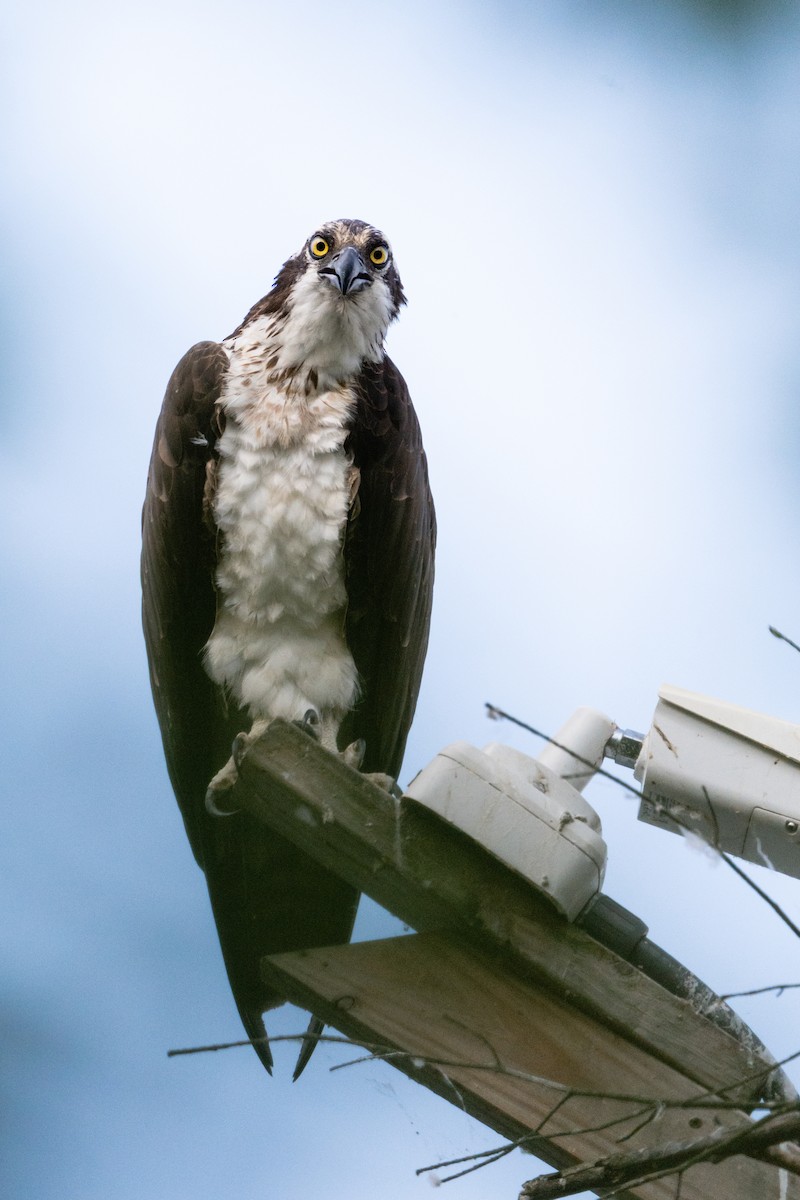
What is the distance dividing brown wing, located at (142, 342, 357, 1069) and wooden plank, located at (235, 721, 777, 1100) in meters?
0.86

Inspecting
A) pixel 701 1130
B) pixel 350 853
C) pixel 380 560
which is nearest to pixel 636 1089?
pixel 701 1130

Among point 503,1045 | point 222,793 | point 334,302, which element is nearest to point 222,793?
→ point 222,793

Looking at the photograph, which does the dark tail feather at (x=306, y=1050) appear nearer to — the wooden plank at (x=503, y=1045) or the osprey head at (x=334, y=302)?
the wooden plank at (x=503, y=1045)

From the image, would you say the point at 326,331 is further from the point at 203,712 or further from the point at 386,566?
the point at 203,712

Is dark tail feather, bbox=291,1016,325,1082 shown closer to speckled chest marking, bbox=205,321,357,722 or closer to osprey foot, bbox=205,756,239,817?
osprey foot, bbox=205,756,239,817

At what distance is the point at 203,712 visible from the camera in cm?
402

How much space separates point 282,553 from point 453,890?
142 cm

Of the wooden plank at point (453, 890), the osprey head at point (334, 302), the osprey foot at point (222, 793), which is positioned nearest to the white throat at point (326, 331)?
the osprey head at point (334, 302)

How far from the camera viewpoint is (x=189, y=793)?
13.1 ft

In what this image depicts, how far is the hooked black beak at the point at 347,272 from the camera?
13.6 feet

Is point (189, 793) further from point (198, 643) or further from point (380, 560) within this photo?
point (380, 560)

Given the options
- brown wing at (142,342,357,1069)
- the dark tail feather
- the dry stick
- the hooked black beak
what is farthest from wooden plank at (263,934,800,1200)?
the hooked black beak

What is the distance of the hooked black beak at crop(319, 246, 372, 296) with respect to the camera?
4.14 m

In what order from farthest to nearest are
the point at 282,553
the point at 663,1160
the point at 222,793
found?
the point at 282,553
the point at 222,793
the point at 663,1160
